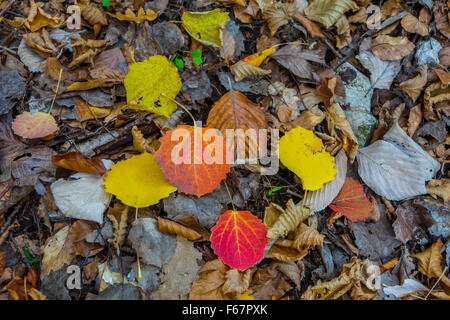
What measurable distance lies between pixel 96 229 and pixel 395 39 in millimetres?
2173

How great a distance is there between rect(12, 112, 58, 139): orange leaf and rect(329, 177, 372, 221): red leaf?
1595 mm

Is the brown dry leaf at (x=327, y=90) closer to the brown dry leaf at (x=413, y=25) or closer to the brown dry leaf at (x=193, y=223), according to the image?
the brown dry leaf at (x=413, y=25)

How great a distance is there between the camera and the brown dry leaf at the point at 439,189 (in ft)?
6.26

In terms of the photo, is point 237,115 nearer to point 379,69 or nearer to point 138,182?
point 138,182

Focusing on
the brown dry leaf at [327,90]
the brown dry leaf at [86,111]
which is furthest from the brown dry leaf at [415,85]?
the brown dry leaf at [86,111]

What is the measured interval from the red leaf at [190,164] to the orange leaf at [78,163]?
0.35 metres

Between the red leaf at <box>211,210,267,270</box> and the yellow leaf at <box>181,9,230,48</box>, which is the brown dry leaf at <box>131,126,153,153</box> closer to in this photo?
the red leaf at <box>211,210,267,270</box>

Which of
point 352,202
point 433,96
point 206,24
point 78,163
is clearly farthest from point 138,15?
point 433,96

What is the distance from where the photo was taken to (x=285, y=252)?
1.71m

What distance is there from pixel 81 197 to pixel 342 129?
1490 mm

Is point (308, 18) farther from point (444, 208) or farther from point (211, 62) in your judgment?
point (444, 208)

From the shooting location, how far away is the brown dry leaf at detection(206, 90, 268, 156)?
71.2 inches

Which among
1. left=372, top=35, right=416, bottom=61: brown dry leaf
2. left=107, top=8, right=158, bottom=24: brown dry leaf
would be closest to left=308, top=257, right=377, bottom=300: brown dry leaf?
left=372, top=35, right=416, bottom=61: brown dry leaf
